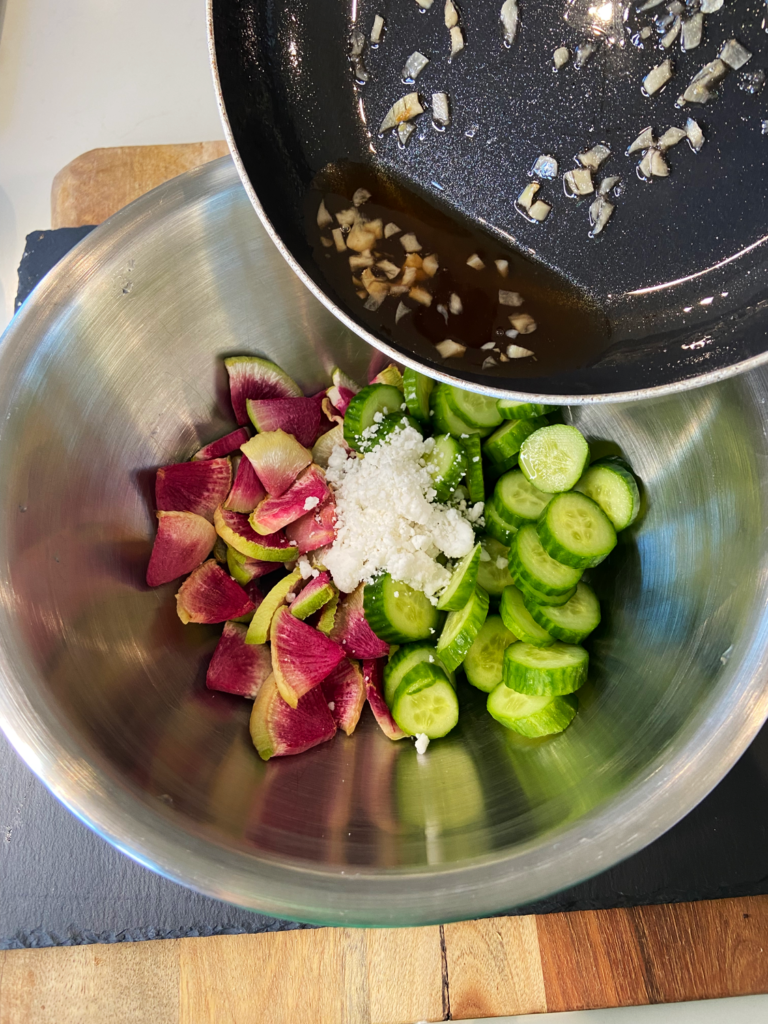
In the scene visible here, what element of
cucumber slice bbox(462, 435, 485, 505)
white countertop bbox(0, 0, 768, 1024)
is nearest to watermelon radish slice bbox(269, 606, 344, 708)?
cucumber slice bbox(462, 435, 485, 505)

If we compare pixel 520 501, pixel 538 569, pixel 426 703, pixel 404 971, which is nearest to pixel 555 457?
pixel 520 501

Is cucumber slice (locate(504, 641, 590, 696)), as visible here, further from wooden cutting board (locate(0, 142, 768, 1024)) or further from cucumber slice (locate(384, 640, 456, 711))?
wooden cutting board (locate(0, 142, 768, 1024))

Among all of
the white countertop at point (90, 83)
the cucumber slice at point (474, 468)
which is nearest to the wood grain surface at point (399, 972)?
the cucumber slice at point (474, 468)

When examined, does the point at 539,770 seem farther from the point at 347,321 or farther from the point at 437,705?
the point at 347,321

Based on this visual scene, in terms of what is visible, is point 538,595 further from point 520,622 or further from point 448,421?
point 448,421

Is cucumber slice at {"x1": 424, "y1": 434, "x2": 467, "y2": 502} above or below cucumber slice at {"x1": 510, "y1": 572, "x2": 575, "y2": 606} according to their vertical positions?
above

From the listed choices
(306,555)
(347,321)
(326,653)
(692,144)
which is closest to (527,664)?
(326,653)

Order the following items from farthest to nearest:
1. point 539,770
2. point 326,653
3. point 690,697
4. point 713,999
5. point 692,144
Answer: point 713,999, point 326,653, point 539,770, point 690,697, point 692,144
